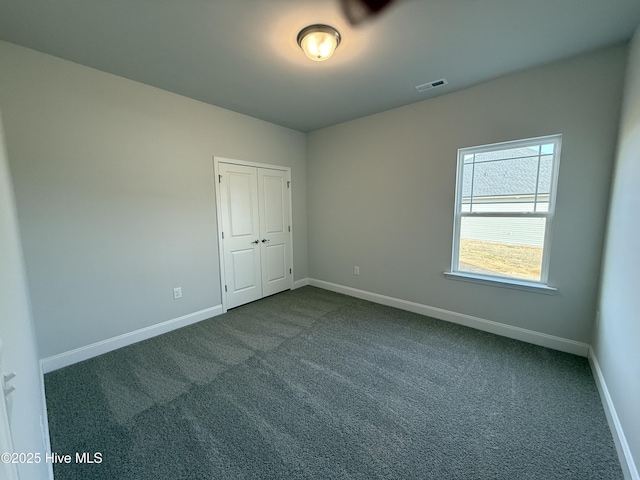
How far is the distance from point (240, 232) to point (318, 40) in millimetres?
2553

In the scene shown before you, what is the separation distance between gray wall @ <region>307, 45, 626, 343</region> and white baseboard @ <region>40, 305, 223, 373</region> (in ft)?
7.10

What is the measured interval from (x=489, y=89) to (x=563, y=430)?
3.04 metres

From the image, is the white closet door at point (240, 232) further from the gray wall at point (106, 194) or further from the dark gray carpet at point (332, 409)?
the dark gray carpet at point (332, 409)

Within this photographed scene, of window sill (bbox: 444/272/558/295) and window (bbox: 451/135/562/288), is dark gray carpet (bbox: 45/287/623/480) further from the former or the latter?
window (bbox: 451/135/562/288)

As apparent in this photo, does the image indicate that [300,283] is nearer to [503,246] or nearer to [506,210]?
[503,246]

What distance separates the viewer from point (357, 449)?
1.53m

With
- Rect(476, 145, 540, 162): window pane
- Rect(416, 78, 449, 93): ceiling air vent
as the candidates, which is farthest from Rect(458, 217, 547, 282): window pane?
Rect(416, 78, 449, 93): ceiling air vent

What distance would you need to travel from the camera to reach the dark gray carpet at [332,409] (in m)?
1.45

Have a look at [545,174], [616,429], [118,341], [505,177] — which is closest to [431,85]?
[505,177]

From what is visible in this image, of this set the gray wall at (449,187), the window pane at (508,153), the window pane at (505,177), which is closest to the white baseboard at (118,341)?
the gray wall at (449,187)

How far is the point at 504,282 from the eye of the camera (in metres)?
2.74

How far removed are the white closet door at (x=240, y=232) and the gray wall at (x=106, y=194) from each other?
0.63 ft

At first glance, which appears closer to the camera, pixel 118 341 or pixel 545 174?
pixel 545 174

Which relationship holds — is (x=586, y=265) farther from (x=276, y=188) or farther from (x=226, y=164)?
(x=226, y=164)
